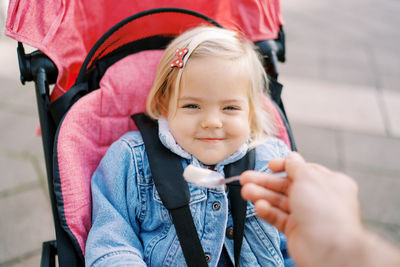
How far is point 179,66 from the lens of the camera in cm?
113

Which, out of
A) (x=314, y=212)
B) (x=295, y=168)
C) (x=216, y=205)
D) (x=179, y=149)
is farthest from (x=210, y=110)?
(x=314, y=212)

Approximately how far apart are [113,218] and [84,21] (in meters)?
0.68

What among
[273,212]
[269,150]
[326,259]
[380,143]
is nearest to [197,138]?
[269,150]

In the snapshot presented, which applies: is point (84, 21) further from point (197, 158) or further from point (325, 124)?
point (325, 124)

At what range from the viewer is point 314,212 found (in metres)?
0.67

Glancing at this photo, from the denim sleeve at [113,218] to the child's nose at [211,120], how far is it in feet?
0.84

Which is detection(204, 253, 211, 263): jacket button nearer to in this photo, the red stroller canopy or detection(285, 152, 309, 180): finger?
detection(285, 152, 309, 180): finger

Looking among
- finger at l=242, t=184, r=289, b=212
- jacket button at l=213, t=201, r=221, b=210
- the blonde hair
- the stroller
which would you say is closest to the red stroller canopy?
the stroller

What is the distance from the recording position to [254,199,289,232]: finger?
78 centimetres

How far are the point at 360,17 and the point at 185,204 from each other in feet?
15.3

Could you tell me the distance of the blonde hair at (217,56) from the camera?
1147 millimetres

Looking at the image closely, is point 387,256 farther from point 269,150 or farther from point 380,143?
point 380,143

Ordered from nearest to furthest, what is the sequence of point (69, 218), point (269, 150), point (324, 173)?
point (324, 173) → point (69, 218) → point (269, 150)

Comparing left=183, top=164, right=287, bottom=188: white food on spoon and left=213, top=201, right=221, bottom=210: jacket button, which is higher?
left=183, top=164, right=287, bottom=188: white food on spoon
